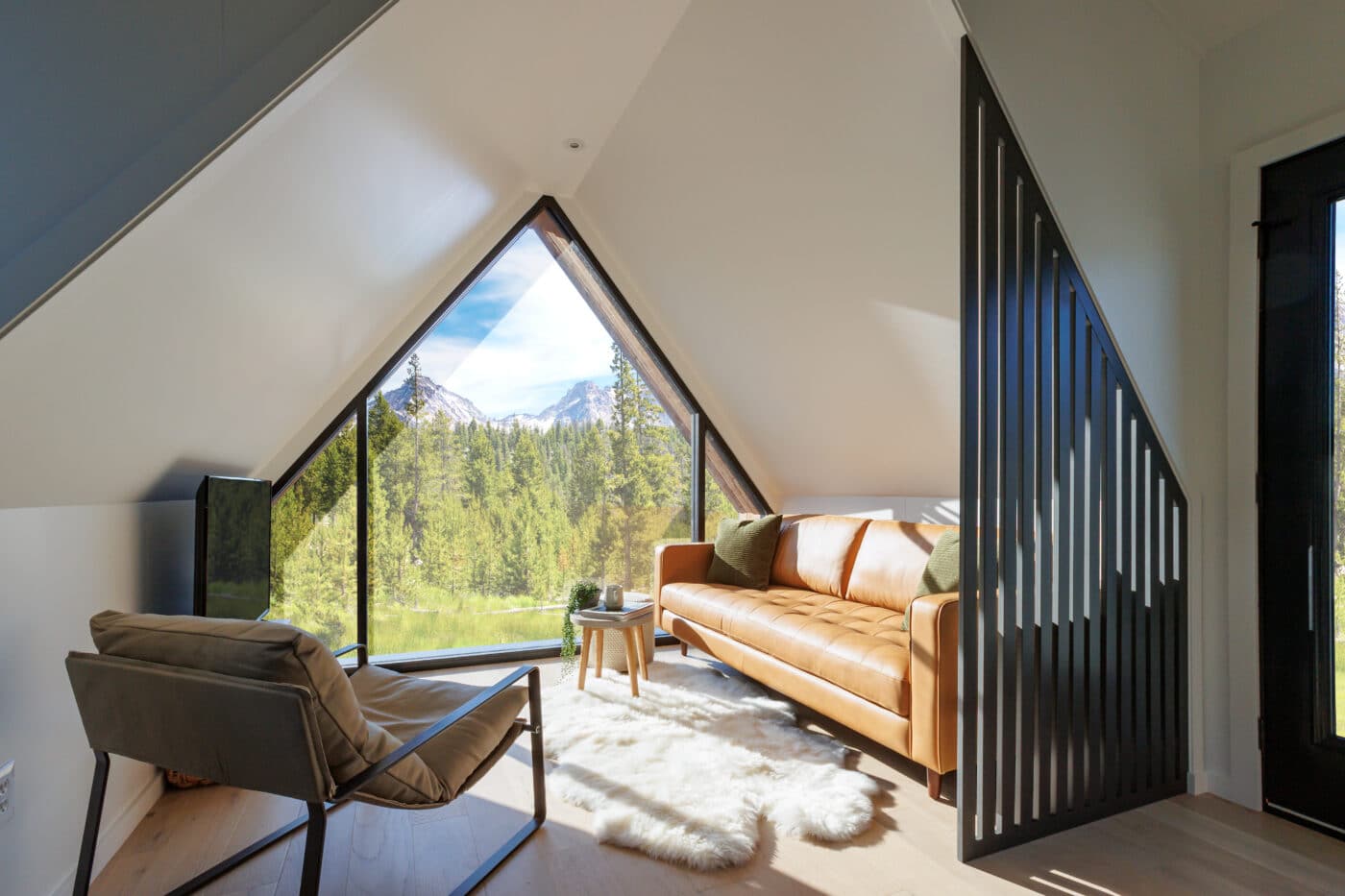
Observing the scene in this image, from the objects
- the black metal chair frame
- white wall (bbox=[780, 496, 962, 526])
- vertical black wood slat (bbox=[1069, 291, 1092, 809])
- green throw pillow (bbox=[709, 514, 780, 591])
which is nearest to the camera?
the black metal chair frame

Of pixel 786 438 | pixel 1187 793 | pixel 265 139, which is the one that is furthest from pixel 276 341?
pixel 1187 793

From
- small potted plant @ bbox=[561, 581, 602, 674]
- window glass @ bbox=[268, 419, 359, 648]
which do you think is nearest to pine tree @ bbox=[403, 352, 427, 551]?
window glass @ bbox=[268, 419, 359, 648]

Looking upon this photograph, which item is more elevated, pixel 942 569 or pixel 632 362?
pixel 632 362

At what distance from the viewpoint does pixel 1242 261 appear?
2.50 meters

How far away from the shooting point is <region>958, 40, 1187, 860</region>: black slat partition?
214cm

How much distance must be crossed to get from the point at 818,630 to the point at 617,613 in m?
1.07

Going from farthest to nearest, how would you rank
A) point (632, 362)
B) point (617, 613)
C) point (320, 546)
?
1. point (632, 362)
2. point (320, 546)
3. point (617, 613)

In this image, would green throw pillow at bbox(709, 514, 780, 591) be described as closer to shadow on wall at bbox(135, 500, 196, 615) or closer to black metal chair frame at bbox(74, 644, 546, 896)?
black metal chair frame at bbox(74, 644, 546, 896)

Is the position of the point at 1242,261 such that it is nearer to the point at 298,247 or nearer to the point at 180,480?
the point at 298,247

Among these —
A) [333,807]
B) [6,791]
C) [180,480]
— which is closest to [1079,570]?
[333,807]

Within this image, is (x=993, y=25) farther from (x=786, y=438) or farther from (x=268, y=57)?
(x=786, y=438)

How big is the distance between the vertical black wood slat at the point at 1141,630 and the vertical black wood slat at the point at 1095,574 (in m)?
0.18

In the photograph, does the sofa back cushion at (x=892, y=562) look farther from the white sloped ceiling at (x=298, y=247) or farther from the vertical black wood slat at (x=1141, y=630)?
the white sloped ceiling at (x=298, y=247)

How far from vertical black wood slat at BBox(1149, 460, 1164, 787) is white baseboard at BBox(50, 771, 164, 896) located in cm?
322
